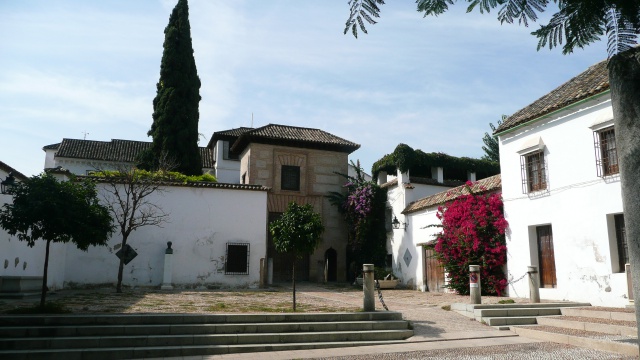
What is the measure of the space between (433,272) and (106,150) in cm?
2596

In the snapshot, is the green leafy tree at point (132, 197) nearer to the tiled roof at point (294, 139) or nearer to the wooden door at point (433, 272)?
the tiled roof at point (294, 139)

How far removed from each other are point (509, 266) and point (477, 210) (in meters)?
2.07

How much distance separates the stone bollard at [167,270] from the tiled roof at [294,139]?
27.7 ft

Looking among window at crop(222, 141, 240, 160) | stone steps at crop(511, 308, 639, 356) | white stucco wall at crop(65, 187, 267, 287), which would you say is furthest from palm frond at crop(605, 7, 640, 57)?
window at crop(222, 141, 240, 160)

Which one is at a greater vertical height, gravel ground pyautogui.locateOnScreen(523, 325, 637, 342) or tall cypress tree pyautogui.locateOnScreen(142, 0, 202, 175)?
tall cypress tree pyautogui.locateOnScreen(142, 0, 202, 175)

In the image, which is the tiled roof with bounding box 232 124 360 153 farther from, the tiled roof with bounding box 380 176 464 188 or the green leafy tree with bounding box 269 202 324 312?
the green leafy tree with bounding box 269 202 324 312

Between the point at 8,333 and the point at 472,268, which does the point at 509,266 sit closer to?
the point at 472,268

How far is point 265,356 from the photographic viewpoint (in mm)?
7691

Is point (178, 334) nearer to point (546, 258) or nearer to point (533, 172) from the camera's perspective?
point (546, 258)

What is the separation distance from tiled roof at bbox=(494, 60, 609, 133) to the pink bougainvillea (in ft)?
8.56

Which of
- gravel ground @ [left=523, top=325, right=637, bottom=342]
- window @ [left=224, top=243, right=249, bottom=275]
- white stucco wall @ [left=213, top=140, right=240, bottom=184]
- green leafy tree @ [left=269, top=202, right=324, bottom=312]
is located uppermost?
white stucco wall @ [left=213, top=140, right=240, bottom=184]

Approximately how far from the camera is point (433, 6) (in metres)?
1.89

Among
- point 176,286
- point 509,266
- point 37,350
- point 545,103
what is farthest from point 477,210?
point 37,350

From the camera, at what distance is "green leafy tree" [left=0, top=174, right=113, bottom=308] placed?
9.23m
